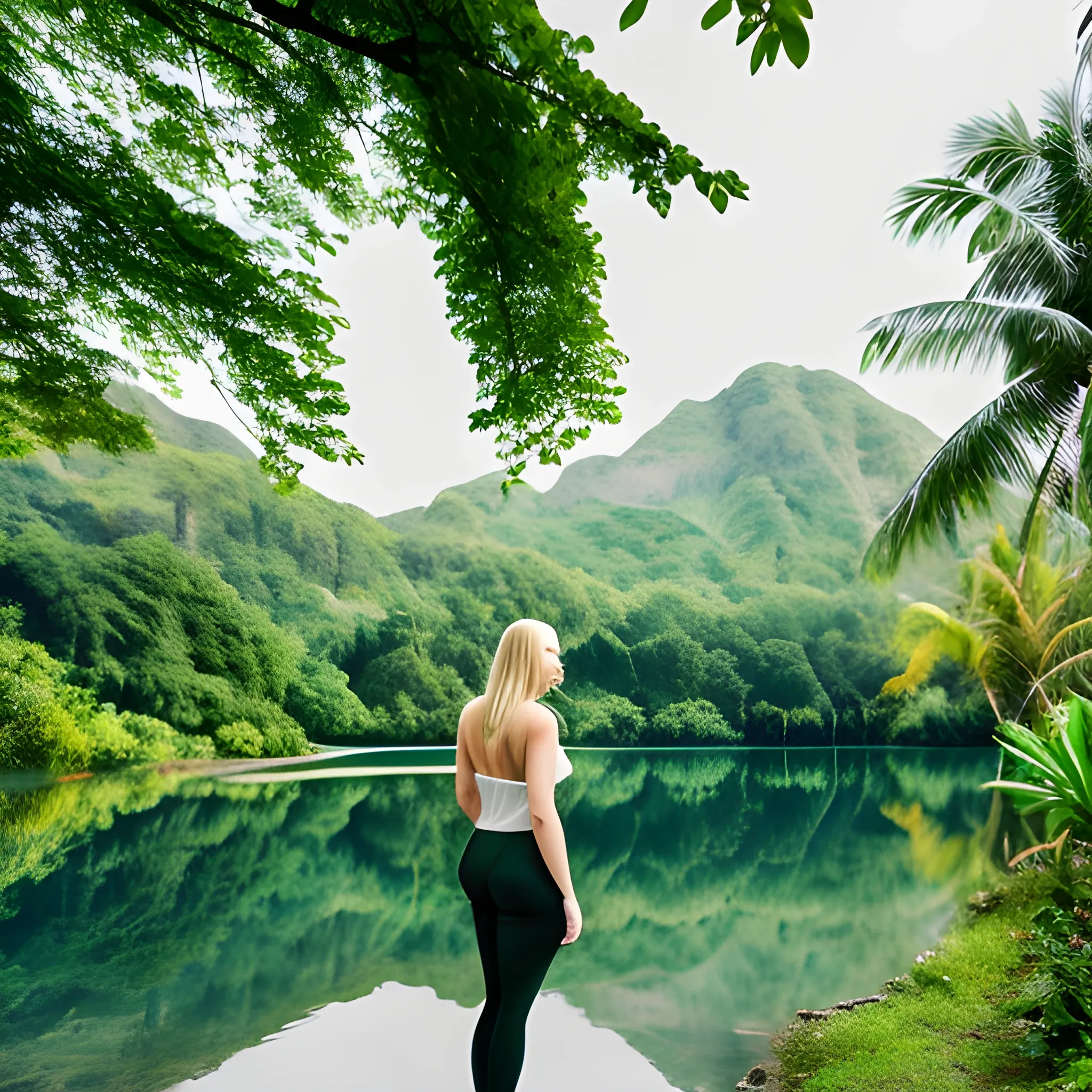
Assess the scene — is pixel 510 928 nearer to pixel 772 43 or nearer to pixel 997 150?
pixel 772 43

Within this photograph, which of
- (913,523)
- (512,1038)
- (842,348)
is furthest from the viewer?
(842,348)

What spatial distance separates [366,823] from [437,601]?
969cm

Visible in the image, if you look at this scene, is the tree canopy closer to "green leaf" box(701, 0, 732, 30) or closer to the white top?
"green leaf" box(701, 0, 732, 30)

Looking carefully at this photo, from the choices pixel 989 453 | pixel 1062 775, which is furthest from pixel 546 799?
pixel 989 453

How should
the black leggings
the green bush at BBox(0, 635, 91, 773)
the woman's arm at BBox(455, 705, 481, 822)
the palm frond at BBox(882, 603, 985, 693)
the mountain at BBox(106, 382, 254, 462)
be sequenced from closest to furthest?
the black leggings, the woman's arm at BBox(455, 705, 481, 822), the green bush at BBox(0, 635, 91, 773), the palm frond at BBox(882, 603, 985, 693), the mountain at BBox(106, 382, 254, 462)

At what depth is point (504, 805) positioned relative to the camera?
2.05 m

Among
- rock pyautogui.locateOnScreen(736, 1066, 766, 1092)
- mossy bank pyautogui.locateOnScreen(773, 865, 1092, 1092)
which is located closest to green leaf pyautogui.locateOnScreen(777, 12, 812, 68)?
mossy bank pyautogui.locateOnScreen(773, 865, 1092, 1092)

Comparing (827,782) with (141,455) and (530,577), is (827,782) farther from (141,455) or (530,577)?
(141,455)

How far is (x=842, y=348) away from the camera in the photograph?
2755 centimetres

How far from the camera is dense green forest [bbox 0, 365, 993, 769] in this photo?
15125 mm

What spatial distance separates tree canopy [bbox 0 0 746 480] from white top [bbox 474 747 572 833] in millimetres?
1400

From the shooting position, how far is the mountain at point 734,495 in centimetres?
2708

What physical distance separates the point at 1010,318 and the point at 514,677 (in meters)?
7.15

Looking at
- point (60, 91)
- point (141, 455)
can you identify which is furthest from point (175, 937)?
point (141, 455)
